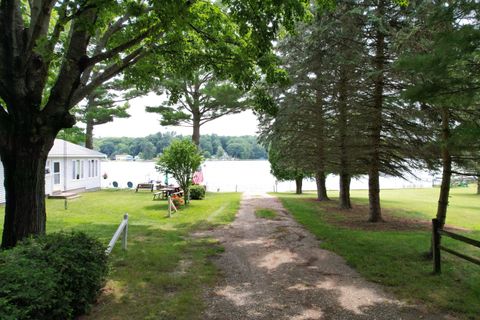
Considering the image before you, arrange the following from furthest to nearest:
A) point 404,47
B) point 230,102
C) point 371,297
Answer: point 230,102 → point 404,47 → point 371,297

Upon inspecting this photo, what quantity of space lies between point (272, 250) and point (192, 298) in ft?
11.8

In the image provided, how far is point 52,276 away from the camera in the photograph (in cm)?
392

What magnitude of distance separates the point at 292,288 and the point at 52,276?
12.0 ft

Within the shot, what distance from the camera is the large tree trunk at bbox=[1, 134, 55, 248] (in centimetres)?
601

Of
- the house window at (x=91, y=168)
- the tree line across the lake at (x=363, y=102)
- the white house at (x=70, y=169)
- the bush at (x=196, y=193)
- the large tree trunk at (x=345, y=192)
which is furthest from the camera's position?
the house window at (x=91, y=168)

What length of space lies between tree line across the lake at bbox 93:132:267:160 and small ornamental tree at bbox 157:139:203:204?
47139mm

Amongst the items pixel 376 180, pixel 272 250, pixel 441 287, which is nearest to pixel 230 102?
pixel 376 180

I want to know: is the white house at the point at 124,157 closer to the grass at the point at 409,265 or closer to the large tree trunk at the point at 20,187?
the grass at the point at 409,265

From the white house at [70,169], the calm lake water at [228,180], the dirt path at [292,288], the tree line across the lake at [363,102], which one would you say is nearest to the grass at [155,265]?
the dirt path at [292,288]

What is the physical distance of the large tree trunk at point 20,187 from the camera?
19.7ft

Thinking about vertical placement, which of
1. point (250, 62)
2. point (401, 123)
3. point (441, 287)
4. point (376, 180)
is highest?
point (250, 62)

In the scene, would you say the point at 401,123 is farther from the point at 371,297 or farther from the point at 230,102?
the point at 230,102

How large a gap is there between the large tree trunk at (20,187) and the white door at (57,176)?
19133 millimetres

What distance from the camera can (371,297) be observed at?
5.56m
